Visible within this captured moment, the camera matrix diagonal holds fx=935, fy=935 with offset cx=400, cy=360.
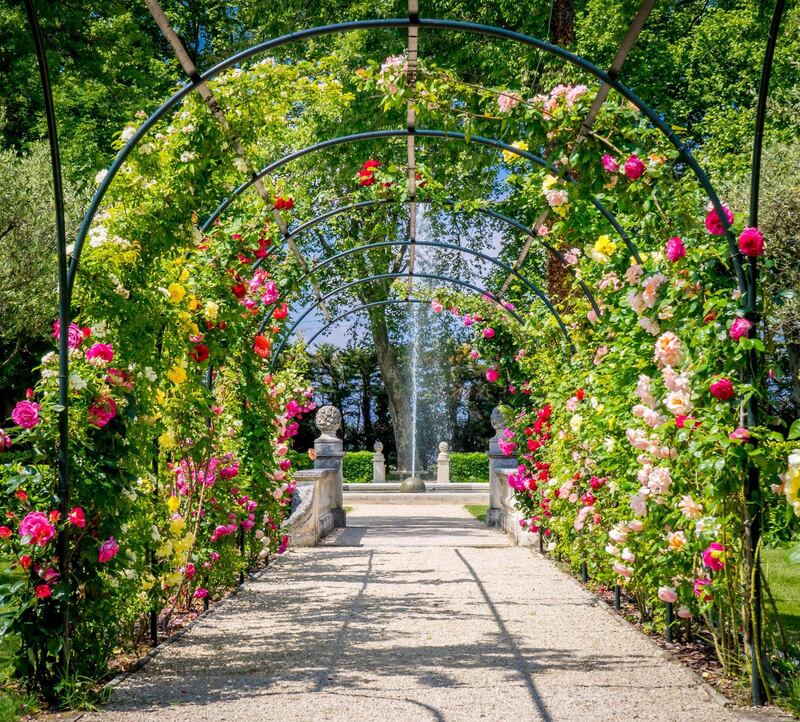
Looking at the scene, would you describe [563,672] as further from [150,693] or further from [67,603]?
[67,603]

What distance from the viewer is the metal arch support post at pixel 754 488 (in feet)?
13.0

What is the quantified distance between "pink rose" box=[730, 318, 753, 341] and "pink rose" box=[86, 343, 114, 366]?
2819 mm

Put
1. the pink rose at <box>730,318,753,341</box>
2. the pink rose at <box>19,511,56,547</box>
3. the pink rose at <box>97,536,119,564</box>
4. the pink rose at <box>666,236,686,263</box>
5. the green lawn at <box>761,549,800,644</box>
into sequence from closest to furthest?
the pink rose at <box>19,511,56,547</box>, the pink rose at <box>730,318,753,341</box>, the pink rose at <box>97,536,119,564</box>, the pink rose at <box>666,236,686,263</box>, the green lawn at <box>761,549,800,644</box>

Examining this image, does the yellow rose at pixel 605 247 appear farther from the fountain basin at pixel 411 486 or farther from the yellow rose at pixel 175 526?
the fountain basin at pixel 411 486

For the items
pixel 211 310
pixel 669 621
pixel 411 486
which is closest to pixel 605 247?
pixel 669 621

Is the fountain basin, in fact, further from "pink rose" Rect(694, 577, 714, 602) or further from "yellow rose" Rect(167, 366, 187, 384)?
"pink rose" Rect(694, 577, 714, 602)

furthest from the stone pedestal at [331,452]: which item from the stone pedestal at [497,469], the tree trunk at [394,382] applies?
the tree trunk at [394,382]

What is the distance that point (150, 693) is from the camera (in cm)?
424

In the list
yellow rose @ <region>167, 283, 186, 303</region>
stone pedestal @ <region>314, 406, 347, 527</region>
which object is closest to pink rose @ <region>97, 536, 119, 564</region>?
yellow rose @ <region>167, 283, 186, 303</region>

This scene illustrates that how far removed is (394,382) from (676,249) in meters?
18.7

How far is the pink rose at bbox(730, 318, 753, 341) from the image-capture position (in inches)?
159

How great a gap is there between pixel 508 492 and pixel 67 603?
9.76 metres

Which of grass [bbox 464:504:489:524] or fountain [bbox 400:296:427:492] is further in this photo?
fountain [bbox 400:296:427:492]

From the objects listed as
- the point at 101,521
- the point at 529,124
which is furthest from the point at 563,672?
the point at 529,124
